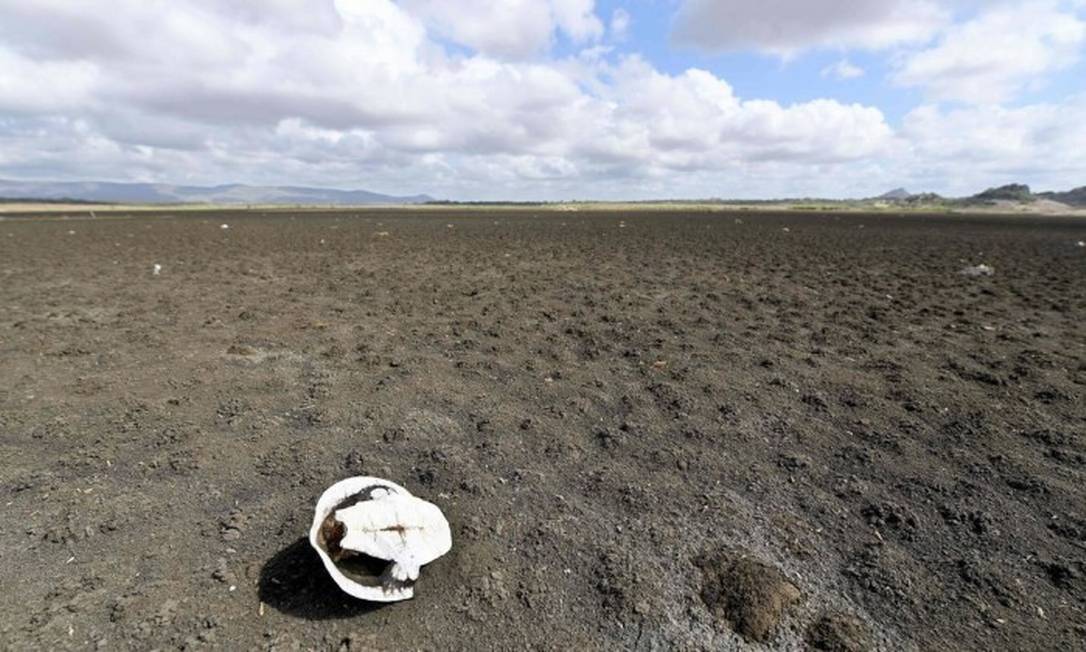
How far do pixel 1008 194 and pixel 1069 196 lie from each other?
1350 inches

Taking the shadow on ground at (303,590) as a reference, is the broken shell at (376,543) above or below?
above

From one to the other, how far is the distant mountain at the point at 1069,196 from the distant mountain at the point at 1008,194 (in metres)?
9.37

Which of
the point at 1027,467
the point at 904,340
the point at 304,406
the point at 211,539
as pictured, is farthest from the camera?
the point at 904,340

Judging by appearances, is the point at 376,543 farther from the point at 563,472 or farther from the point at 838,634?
the point at 838,634

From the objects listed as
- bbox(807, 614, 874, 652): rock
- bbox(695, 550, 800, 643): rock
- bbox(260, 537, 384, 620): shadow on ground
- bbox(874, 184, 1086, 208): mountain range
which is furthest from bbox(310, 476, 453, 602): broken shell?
bbox(874, 184, 1086, 208): mountain range

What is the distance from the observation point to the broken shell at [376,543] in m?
3.06

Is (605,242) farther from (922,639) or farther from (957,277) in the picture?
(922,639)

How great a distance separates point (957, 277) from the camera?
14.4 m

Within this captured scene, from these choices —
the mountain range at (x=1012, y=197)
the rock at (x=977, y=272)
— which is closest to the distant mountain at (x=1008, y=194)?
the mountain range at (x=1012, y=197)

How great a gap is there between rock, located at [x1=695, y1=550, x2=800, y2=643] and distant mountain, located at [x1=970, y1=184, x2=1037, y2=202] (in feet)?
638

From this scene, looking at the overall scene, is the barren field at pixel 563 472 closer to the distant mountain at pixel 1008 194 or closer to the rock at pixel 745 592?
the rock at pixel 745 592

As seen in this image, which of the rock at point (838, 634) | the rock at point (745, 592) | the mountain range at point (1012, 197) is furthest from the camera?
the mountain range at point (1012, 197)

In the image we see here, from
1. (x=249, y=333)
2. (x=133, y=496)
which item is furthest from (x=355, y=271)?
(x=133, y=496)

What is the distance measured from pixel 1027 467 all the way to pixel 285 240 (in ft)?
83.3
